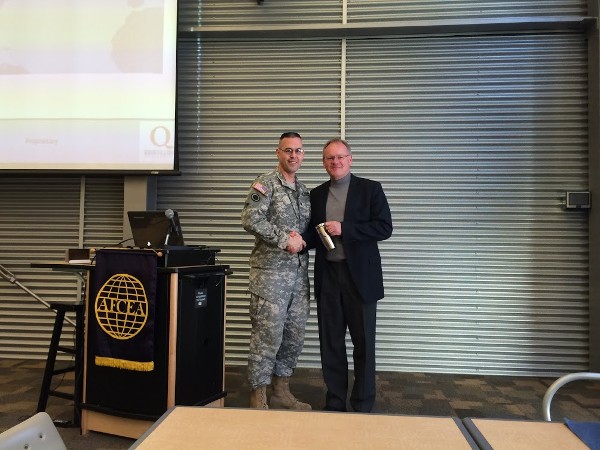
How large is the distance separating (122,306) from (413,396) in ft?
7.41

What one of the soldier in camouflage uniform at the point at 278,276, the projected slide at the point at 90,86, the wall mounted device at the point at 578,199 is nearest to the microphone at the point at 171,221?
the soldier in camouflage uniform at the point at 278,276

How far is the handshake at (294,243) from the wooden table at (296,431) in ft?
5.64

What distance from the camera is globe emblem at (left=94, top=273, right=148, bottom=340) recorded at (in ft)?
8.22

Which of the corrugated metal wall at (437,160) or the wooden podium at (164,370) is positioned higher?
the corrugated metal wall at (437,160)

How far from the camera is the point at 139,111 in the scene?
415cm

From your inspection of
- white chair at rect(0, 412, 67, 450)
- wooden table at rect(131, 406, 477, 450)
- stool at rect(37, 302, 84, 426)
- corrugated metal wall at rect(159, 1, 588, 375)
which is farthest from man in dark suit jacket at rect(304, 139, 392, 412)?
white chair at rect(0, 412, 67, 450)

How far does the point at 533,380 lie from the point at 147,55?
4.51m

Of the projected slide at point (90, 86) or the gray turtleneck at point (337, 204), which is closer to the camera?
the gray turtleneck at point (337, 204)

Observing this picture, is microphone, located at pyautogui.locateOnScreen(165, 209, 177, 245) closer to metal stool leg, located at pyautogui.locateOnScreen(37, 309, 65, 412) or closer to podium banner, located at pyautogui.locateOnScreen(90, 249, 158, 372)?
podium banner, located at pyautogui.locateOnScreen(90, 249, 158, 372)

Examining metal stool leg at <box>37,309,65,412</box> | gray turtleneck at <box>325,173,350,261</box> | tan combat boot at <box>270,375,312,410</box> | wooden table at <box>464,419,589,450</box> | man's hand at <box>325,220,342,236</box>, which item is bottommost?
tan combat boot at <box>270,375,312,410</box>

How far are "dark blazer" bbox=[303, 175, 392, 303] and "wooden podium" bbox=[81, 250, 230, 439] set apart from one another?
80 centimetres

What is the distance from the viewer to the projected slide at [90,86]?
13.6 ft

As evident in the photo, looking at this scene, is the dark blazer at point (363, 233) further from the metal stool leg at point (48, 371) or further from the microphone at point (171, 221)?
the metal stool leg at point (48, 371)

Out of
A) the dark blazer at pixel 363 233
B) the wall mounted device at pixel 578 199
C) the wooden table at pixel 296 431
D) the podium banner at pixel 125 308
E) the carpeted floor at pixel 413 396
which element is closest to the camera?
the wooden table at pixel 296 431
